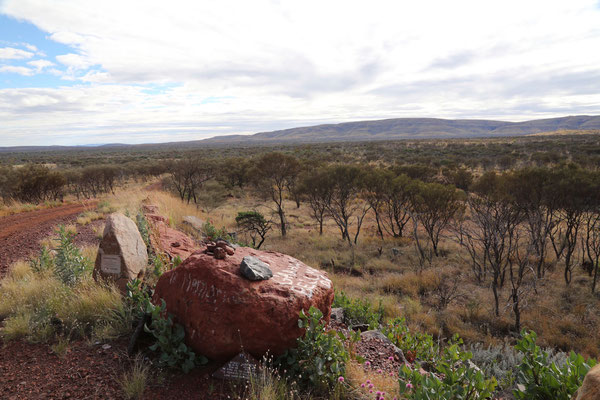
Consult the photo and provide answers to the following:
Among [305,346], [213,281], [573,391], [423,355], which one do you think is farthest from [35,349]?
[573,391]

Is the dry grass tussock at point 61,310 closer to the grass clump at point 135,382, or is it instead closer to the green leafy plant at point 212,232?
the grass clump at point 135,382

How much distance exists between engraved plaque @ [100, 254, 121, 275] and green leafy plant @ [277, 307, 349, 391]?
3319 mm

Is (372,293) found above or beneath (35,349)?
beneath

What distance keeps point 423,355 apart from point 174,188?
2640 cm

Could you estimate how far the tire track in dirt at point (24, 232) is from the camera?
319 inches

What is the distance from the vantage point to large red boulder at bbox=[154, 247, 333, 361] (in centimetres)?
361

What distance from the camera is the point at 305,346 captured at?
3.52 meters

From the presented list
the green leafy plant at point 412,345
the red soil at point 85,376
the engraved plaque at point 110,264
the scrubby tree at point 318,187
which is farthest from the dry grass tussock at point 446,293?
the engraved plaque at point 110,264

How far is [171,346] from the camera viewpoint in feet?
11.9

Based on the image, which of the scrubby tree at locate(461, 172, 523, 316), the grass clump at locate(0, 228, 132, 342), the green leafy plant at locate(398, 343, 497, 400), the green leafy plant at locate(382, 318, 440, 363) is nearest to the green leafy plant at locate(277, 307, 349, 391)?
the green leafy plant at locate(398, 343, 497, 400)

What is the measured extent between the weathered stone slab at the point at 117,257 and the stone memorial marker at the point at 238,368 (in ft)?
8.50

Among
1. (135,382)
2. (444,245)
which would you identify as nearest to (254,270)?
(135,382)

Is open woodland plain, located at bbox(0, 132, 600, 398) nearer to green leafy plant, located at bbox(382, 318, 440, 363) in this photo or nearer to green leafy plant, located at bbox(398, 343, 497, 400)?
green leafy plant, located at bbox(382, 318, 440, 363)

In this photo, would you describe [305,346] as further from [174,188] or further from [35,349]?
[174,188]
